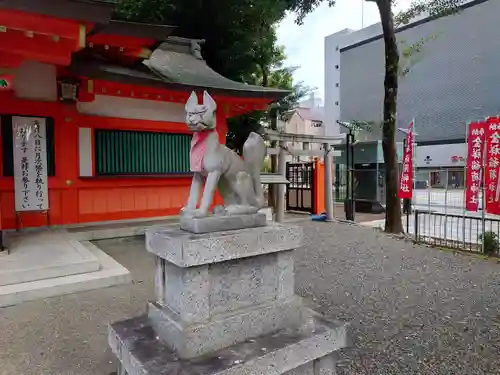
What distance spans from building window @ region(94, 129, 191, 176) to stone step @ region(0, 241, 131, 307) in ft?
8.48

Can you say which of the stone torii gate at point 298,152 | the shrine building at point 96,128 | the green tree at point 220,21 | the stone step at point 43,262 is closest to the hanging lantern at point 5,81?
the shrine building at point 96,128

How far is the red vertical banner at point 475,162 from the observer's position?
24.9 feet

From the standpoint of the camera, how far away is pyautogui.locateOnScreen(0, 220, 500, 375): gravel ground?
290cm

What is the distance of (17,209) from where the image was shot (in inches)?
231

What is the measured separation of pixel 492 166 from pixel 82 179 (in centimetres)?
823

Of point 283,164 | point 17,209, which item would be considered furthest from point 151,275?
point 283,164

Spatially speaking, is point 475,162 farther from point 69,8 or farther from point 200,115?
point 69,8

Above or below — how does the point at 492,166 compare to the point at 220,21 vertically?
below

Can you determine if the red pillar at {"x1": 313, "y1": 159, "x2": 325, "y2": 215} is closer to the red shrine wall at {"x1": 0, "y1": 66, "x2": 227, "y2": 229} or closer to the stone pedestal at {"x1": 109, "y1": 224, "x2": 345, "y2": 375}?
the red shrine wall at {"x1": 0, "y1": 66, "x2": 227, "y2": 229}

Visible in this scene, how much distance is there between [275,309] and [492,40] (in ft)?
113

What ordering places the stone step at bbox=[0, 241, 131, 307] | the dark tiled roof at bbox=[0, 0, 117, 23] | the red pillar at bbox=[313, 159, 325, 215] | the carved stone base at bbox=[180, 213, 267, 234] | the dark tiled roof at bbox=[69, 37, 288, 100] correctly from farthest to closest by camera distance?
Result: the red pillar at bbox=[313, 159, 325, 215]
the dark tiled roof at bbox=[69, 37, 288, 100]
the stone step at bbox=[0, 241, 131, 307]
the dark tiled roof at bbox=[0, 0, 117, 23]
the carved stone base at bbox=[180, 213, 267, 234]

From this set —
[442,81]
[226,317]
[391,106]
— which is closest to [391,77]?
[391,106]

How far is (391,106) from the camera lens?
29.8ft

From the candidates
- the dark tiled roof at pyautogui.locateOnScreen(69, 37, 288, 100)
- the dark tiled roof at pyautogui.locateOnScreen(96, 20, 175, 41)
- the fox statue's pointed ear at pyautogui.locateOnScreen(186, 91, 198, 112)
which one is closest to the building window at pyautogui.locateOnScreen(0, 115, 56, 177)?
the dark tiled roof at pyautogui.locateOnScreen(69, 37, 288, 100)
